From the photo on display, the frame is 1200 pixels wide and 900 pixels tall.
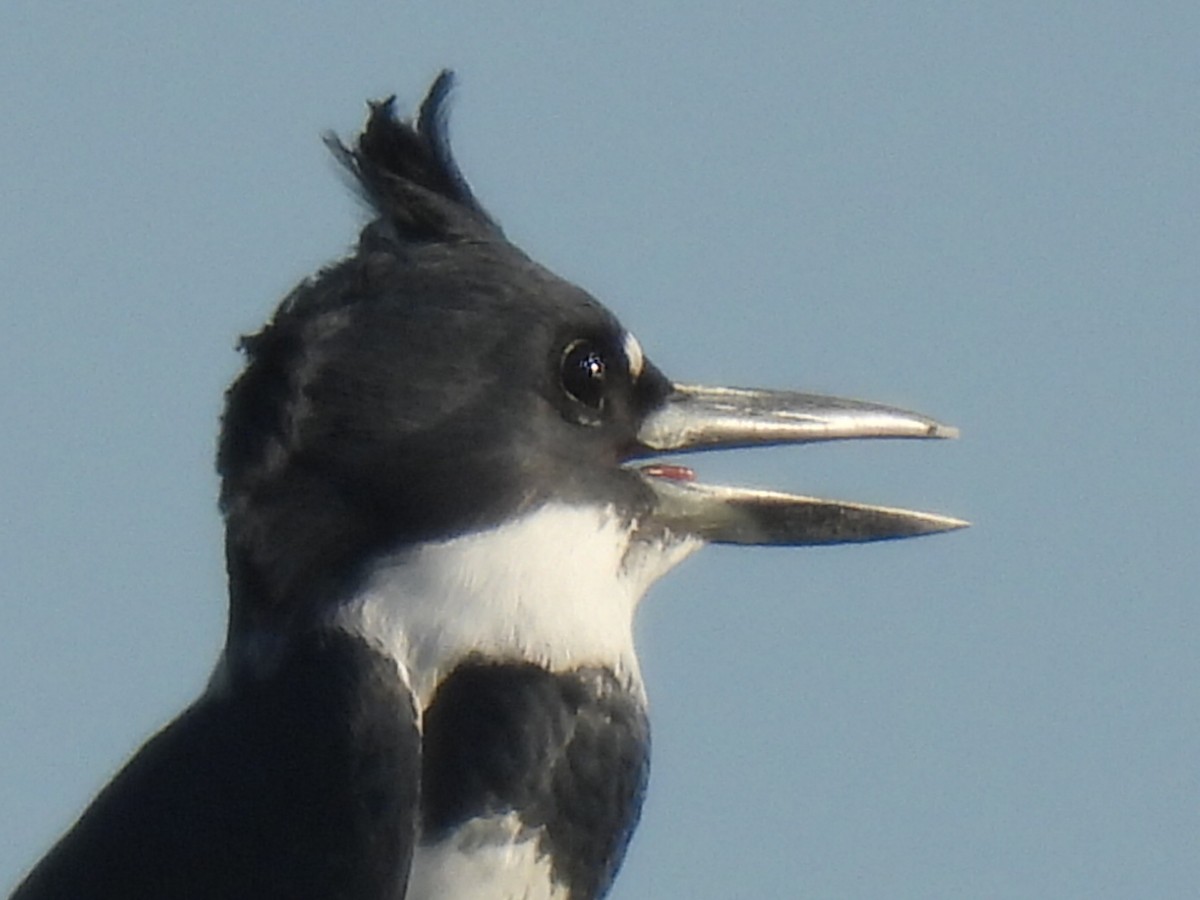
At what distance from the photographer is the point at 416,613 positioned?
871 centimetres

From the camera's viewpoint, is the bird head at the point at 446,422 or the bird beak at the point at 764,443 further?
the bird beak at the point at 764,443

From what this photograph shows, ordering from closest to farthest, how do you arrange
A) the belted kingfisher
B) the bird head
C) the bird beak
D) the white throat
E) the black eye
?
1. the belted kingfisher
2. the white throat
3. the bird head
4. the black eye
5. the bird beak

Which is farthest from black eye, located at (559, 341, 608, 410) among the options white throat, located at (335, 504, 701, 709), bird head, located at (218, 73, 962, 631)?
white throat, located at (335, 504, 701, 709)

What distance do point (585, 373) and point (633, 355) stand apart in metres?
0.17

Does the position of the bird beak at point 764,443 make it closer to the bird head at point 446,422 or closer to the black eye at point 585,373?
the bird head at point 446,422

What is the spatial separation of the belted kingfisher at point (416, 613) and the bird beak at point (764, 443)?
0.05m

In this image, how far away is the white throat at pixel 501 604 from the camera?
28.5 ft

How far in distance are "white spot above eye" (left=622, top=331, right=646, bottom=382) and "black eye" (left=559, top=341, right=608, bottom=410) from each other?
0.08 meters

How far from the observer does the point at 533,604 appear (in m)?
8.80

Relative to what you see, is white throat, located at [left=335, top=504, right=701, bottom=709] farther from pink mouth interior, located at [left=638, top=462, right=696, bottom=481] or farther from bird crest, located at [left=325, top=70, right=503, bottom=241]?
bird crest, located at [left=325, top=70, right=503, bottom=241]

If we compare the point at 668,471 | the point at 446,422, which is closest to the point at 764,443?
the point at 668,471

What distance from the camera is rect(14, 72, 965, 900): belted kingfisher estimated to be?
28.0 feet

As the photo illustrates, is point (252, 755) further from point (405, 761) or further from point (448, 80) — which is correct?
point (448, 80)

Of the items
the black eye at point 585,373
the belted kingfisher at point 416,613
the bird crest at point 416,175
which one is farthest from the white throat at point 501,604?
the bird crest at point 416,175
